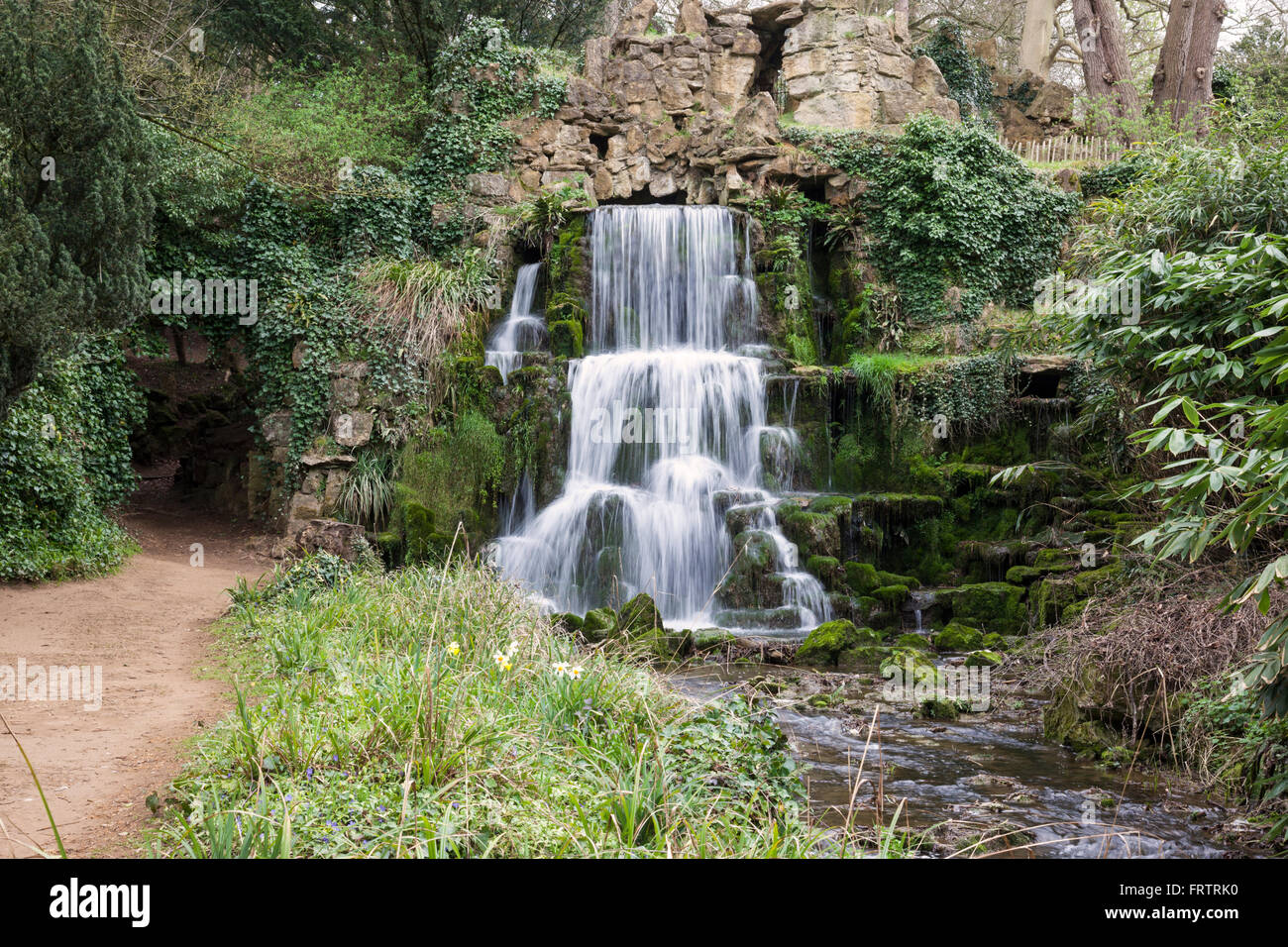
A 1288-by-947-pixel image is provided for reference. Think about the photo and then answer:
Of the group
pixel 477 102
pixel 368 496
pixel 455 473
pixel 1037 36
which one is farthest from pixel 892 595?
pixel 1037 36

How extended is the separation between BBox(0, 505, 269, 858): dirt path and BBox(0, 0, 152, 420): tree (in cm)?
234

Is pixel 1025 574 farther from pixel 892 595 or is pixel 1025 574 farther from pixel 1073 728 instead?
pixel 1073 728

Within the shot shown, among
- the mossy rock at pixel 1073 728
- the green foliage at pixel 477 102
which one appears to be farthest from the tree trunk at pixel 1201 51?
the mossy rock at pixel 1073 728

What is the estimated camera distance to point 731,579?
35.6 feet

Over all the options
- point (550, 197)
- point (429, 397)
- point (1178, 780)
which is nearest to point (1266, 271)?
point (1178, 780)

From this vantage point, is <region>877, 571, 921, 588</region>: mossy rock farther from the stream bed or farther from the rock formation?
the rock formation

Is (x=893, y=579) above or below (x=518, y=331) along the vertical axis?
below

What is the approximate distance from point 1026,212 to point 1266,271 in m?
13.3

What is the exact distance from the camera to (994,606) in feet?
32.9

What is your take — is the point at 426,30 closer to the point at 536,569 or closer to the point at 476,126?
the point at 476,126

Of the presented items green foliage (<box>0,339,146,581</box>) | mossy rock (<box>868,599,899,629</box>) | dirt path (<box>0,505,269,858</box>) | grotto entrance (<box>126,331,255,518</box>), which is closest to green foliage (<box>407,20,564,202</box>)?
grotto entrance (<box>126,331,255,518</box>)

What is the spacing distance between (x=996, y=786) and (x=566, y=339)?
394 inches

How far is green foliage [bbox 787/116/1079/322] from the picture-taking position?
52.7 feet

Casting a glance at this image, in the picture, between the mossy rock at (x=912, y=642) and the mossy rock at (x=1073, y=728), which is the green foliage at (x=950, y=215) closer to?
the mossy rock at (x=912, y=642)
